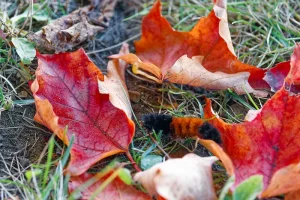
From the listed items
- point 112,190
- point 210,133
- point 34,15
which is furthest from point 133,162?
point 34,15

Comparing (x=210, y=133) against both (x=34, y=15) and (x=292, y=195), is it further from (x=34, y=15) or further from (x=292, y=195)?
(x=34, y=15)

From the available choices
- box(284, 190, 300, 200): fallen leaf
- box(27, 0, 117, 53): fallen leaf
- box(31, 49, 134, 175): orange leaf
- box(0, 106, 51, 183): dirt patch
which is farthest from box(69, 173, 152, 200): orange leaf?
box(27, 0, 117, 53): fallen leaf

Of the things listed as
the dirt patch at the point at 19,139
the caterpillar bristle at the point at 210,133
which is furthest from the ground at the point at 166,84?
the caterpillar bristle at the point at 210,133

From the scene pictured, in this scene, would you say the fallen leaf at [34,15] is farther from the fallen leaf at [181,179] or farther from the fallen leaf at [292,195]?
the fallen leaf at [292,195]

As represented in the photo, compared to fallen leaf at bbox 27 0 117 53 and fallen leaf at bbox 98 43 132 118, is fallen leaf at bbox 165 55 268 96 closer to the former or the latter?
fallen leaf at bbox 98 43 132 118

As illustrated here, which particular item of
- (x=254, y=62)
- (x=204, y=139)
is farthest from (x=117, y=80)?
(x=254, y=62)

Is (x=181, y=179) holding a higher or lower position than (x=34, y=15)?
lower
